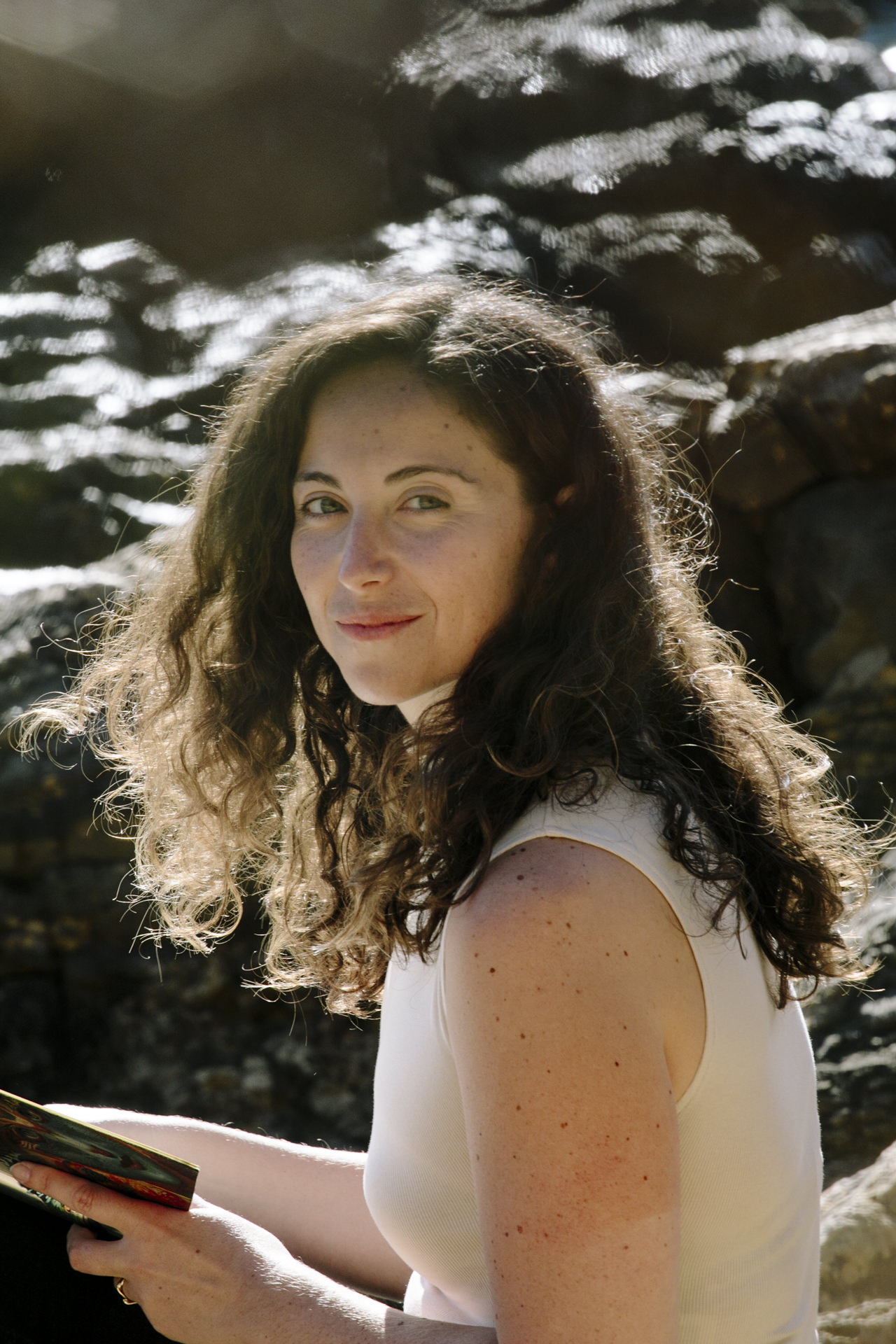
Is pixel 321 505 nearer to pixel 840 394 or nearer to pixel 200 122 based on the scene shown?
pixel 840 394

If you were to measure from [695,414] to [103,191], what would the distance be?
446cm

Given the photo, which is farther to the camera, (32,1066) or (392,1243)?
(32,1066)

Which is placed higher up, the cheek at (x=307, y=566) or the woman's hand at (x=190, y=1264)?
the cheek at (x=307, y=566)

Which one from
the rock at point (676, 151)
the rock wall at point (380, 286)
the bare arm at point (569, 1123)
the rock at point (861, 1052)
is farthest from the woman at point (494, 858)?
the rock at point (676, 151)

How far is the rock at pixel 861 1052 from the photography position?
274 cm

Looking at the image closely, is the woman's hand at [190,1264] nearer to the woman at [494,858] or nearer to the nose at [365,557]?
the woman at [494,858]

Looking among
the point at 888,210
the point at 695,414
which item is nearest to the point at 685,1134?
the point at 695,414

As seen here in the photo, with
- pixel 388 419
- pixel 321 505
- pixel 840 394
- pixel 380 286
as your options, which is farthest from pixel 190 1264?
pixel 840 394

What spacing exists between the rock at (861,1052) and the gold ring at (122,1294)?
1.69 m

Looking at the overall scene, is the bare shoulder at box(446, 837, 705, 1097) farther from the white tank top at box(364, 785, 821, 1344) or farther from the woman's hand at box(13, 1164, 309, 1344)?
the woman's hand at box(13, 1164, 309, 1344)

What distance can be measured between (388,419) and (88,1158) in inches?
40.7

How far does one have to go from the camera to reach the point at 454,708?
155 cm

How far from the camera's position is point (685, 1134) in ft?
4.20

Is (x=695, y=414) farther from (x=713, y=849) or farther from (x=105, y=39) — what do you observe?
(x=105, y=39)
